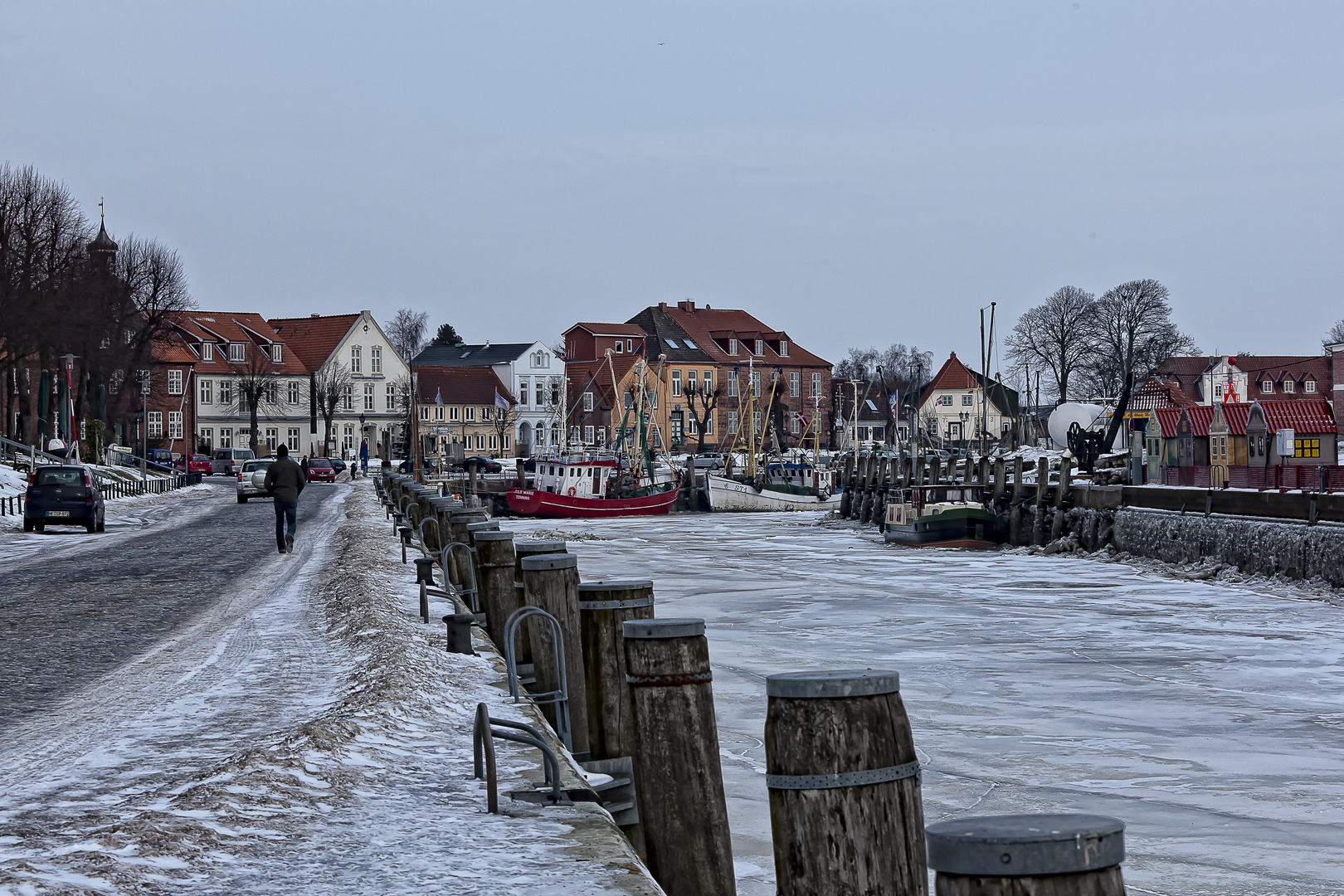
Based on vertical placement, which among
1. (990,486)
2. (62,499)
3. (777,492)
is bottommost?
(777,492)

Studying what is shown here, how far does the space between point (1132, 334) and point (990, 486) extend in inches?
2129

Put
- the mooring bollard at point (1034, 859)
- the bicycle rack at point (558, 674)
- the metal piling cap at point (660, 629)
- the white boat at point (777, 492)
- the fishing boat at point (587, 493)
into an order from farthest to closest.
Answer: the white boat at point (777, 492)
the fishing boat at point (587, 493)
the bicycle rack at point (558, 674)
the metal piling cap at point (660, 629)
the mooring bollard at point (1034, 859)

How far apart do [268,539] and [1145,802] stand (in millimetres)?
A: 22115

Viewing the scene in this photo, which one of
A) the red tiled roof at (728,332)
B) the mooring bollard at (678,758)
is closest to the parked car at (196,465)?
the red tiled roof at (728,332)

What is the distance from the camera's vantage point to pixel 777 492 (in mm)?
72250

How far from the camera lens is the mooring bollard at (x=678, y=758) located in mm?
5883

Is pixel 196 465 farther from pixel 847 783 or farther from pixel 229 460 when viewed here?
pixel 847 783

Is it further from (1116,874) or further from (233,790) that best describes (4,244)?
(1116,874)

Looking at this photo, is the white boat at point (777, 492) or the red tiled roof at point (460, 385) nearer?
the white boat at point (777, 492)

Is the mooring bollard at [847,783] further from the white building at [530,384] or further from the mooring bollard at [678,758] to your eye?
the white building at [530,384]

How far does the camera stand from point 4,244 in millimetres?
56750

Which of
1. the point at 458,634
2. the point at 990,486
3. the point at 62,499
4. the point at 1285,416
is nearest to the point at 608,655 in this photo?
the point at 458,634

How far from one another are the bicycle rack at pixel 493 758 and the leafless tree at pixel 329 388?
97050 mm

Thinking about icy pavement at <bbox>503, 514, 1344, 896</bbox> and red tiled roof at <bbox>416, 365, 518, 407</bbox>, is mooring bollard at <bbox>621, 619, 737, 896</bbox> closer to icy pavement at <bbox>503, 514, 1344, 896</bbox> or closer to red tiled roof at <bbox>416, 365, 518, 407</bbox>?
icy pavement at <bbox>503, 514, 1344, 896</bbox>
